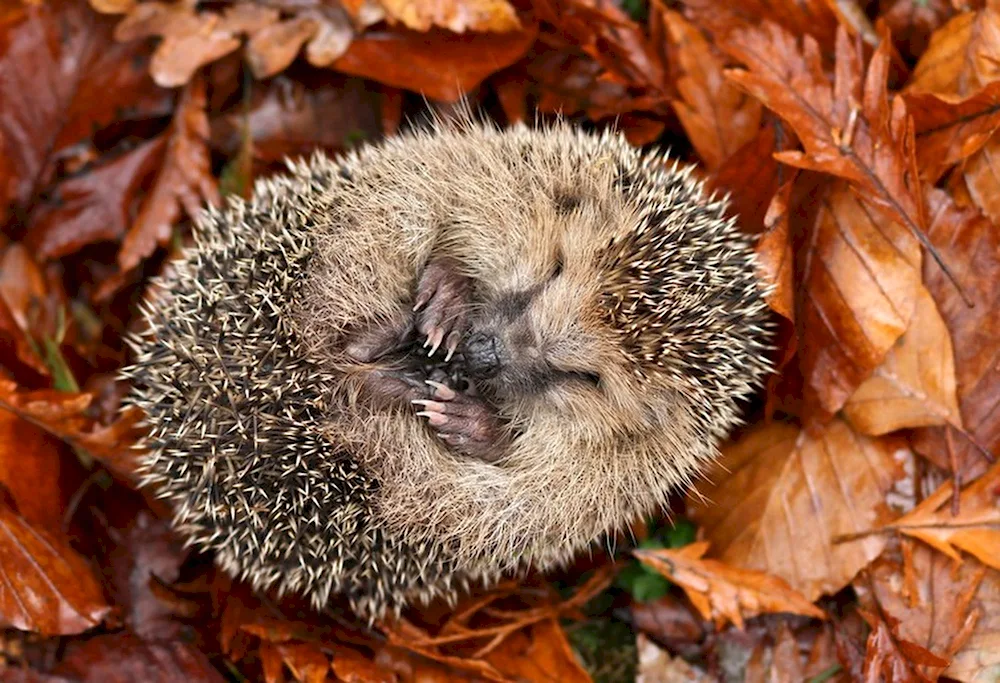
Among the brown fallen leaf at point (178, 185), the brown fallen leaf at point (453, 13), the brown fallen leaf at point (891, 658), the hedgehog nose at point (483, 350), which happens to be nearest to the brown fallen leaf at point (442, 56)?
the brown fallen leaf at point (453, 13)

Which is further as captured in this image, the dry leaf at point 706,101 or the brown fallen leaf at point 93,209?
the brown fallen leaf at point 93,209

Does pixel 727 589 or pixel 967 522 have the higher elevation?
pixel 967 522

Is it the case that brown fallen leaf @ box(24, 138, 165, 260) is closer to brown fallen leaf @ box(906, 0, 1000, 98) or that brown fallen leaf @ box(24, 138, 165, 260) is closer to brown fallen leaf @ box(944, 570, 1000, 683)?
brown fallen leaf @ box(906, 0, 1000, 98)

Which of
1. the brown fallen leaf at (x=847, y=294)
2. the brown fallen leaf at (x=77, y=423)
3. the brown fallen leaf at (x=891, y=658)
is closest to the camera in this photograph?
the brown fallen leaf at (x=891, y=658)

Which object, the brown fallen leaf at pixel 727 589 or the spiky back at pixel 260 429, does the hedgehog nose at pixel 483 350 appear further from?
the brown fallen leaf at pixel 727 589

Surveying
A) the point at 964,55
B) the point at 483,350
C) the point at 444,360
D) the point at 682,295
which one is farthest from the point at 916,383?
the point at 444,360

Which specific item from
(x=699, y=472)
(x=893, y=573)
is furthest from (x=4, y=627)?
(x=893, y=573)

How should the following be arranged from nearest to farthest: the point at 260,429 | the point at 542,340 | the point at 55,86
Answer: the point at 260,429, the point at 542,340, the point at 55,86

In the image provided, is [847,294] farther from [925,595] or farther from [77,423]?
[77,423]
